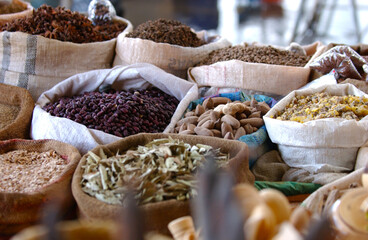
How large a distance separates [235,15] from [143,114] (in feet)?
19.1

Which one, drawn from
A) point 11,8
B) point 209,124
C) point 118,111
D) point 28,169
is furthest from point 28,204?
point 11,8

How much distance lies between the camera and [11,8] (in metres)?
2.85

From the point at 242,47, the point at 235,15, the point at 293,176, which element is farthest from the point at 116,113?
the point at 235,15

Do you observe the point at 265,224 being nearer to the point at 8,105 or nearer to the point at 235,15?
the point at 8,105

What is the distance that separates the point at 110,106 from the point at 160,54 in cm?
58

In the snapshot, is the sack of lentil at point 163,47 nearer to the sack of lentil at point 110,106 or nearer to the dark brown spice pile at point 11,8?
the sack of lentil at point 110,106

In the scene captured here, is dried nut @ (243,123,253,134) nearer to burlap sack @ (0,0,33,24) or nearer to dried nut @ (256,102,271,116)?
dried nut @ (256,102,271,116)

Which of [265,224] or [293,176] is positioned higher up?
[265,224]

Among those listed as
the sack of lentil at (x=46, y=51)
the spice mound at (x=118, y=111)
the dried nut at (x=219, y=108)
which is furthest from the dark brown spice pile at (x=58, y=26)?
the dried nut at (x=219, y=108)

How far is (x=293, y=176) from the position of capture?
5.17 feet

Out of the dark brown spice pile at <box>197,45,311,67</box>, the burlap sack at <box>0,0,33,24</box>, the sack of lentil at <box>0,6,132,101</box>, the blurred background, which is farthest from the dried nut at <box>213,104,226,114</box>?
the blurred background

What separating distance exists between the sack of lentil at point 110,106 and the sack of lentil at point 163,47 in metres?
0.15

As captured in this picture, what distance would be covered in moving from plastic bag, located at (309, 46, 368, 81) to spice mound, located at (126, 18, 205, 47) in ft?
2.53

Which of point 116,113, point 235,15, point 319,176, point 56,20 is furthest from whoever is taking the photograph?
point 235,15
